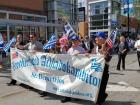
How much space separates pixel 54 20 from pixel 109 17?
382 inches

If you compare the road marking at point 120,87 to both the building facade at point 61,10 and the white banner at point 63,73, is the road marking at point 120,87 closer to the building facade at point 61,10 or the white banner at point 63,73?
the white banner at point 63,73

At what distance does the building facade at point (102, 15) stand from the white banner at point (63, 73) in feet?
157

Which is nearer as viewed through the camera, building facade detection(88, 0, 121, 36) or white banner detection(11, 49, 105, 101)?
white banner detection(11, 49, 105, 101)

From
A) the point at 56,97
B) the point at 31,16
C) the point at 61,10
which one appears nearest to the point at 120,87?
the point at 56,97

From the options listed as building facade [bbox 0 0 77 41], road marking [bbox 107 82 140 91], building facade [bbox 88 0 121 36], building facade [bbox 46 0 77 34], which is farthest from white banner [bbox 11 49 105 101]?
building facade [bbox 88 0 121 36]

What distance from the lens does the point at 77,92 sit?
874 centimetres

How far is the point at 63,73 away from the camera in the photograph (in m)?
9.20

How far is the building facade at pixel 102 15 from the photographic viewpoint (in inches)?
2312

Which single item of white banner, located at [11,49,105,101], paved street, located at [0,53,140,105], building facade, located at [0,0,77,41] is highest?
building facade, located at [0,0,77,41]

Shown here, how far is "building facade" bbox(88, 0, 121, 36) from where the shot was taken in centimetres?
5872

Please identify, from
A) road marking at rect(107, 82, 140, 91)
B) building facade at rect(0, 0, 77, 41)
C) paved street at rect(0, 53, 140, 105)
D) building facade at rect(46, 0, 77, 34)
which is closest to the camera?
paved street at rect(0, 53, 140, 105)

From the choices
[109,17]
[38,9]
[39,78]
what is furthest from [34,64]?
[109,17]

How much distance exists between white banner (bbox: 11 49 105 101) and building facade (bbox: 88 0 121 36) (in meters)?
47.7

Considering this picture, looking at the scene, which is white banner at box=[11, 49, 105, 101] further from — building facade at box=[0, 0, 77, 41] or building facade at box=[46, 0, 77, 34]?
building facade at box=[46, 0, 77, 34]
